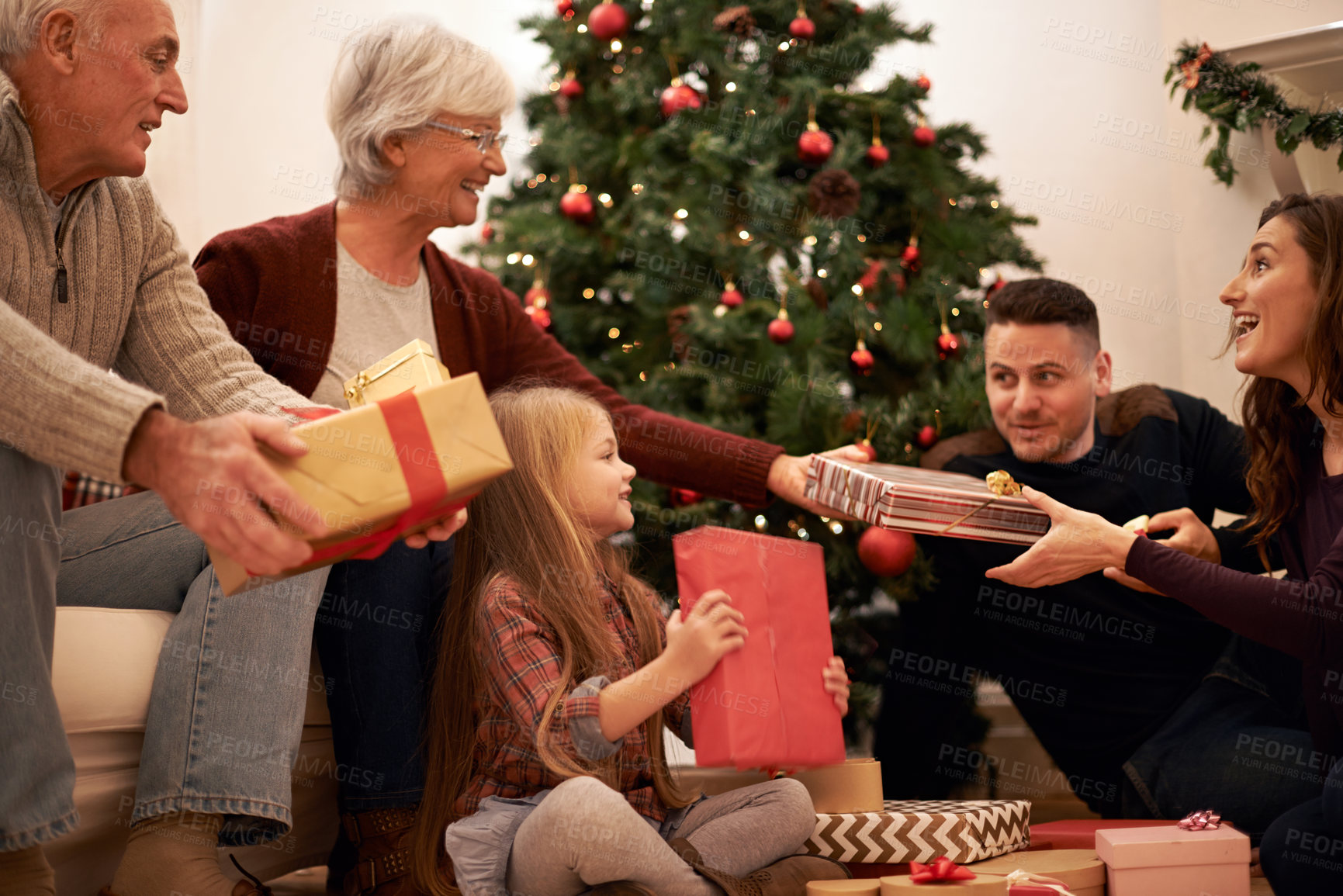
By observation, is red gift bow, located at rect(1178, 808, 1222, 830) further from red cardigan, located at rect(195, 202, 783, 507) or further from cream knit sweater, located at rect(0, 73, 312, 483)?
cream knit sweater, located at rect(0, 73, 312, 483)

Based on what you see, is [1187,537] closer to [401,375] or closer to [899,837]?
[899,837]

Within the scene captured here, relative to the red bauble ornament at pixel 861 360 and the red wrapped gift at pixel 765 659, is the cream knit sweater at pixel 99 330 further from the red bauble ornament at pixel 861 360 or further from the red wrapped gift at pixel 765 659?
the red bauble ornament at pixel 861 360

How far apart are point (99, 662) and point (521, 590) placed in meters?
0.52

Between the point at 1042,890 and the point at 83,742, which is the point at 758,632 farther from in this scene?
the point at 83,742

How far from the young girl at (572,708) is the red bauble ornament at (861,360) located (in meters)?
0.78

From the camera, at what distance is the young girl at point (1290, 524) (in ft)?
4.26

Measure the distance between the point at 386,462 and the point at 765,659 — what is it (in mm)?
611

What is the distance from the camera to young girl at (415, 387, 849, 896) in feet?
3.94

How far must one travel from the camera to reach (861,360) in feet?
7.00

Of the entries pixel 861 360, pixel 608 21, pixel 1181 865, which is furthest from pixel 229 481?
pixel 608 21

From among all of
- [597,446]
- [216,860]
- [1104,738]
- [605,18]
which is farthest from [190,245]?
[1104,738]

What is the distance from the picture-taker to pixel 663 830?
139 cm

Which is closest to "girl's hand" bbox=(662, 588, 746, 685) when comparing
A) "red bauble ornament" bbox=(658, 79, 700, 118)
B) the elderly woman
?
the elderly woman

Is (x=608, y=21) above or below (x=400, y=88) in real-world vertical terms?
above
